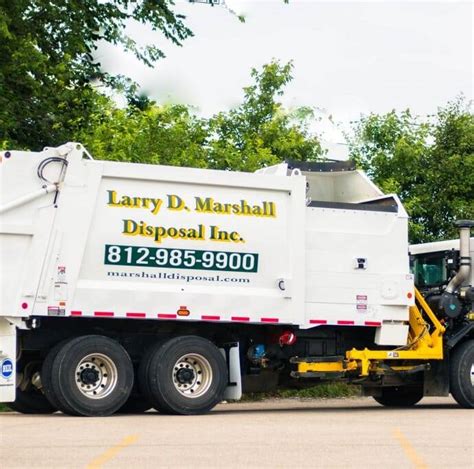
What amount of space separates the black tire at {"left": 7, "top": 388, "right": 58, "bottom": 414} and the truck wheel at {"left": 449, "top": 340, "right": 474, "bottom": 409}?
560cm

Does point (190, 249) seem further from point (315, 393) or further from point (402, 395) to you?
point (315, 393)

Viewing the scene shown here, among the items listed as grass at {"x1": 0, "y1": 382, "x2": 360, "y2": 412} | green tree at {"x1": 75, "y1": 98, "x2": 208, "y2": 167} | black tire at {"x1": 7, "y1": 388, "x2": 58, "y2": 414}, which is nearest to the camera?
black tire at {"x1": 7, "y1": 388, "x2": 58, "y2": 414}

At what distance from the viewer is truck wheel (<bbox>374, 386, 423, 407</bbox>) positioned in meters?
20.7

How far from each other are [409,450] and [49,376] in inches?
231

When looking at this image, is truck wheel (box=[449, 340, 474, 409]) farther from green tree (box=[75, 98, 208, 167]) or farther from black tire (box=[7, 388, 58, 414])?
green tree (box=[75, 98, 208, 167])

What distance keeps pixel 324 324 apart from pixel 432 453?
655 cm

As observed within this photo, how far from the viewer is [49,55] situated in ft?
88.4

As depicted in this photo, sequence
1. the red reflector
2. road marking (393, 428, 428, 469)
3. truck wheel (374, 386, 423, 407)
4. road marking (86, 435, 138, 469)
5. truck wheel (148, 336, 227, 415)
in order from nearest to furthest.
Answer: road marking (86, 435, 138, 469) < road marking (393, 428, 428, 469) < truck wheel (148, 336, 227, 415) < the red reflector < truck wheel (374, 386, 423, 407)

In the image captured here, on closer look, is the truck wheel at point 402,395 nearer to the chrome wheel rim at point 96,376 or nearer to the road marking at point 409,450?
the chrome wheel rim at point 96,376

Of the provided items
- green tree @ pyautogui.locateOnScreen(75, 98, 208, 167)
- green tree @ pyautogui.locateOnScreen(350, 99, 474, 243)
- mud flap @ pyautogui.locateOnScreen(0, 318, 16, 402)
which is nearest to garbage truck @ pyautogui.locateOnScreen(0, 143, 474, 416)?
mud flap @ pyautogui.locateOnScreen(0, 318, 16, 402)

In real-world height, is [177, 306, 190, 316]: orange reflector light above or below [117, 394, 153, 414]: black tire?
above

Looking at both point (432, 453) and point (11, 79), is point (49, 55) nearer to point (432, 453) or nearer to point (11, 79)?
point (11, 79)

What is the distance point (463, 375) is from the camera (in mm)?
19125

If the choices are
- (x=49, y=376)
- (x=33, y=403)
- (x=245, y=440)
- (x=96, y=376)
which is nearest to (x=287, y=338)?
(x=96, y=376)
